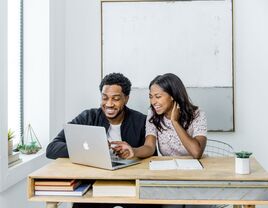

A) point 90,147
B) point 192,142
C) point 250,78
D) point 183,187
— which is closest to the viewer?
point 183,187

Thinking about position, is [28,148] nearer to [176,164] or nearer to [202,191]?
[176,164]

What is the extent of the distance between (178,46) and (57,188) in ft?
5.99

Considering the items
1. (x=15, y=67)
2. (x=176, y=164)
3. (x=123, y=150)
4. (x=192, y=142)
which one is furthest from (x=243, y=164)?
(x=15, y=67)

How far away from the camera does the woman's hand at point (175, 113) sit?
2248 mm

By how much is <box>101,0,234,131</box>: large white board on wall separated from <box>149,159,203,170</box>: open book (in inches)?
49.0

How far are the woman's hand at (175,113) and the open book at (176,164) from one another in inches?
12.5

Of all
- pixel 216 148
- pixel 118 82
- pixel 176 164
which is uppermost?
pixel 118 82

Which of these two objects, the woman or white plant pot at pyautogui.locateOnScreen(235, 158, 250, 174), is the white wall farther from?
white plant pot at pyautogui.locateOnScreen(235, 158, 250, 174)

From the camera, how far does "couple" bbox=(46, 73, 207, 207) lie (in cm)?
227

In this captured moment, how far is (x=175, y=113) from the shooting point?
2279mm

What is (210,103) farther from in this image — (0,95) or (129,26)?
(0,95)

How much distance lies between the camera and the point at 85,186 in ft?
5.83

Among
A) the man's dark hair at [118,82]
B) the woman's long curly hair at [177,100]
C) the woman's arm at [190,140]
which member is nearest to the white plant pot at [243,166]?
the woman's arm at [190,140]

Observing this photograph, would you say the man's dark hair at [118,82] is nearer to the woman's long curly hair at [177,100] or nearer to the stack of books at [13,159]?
the woman's long curly hair at [177,100]
